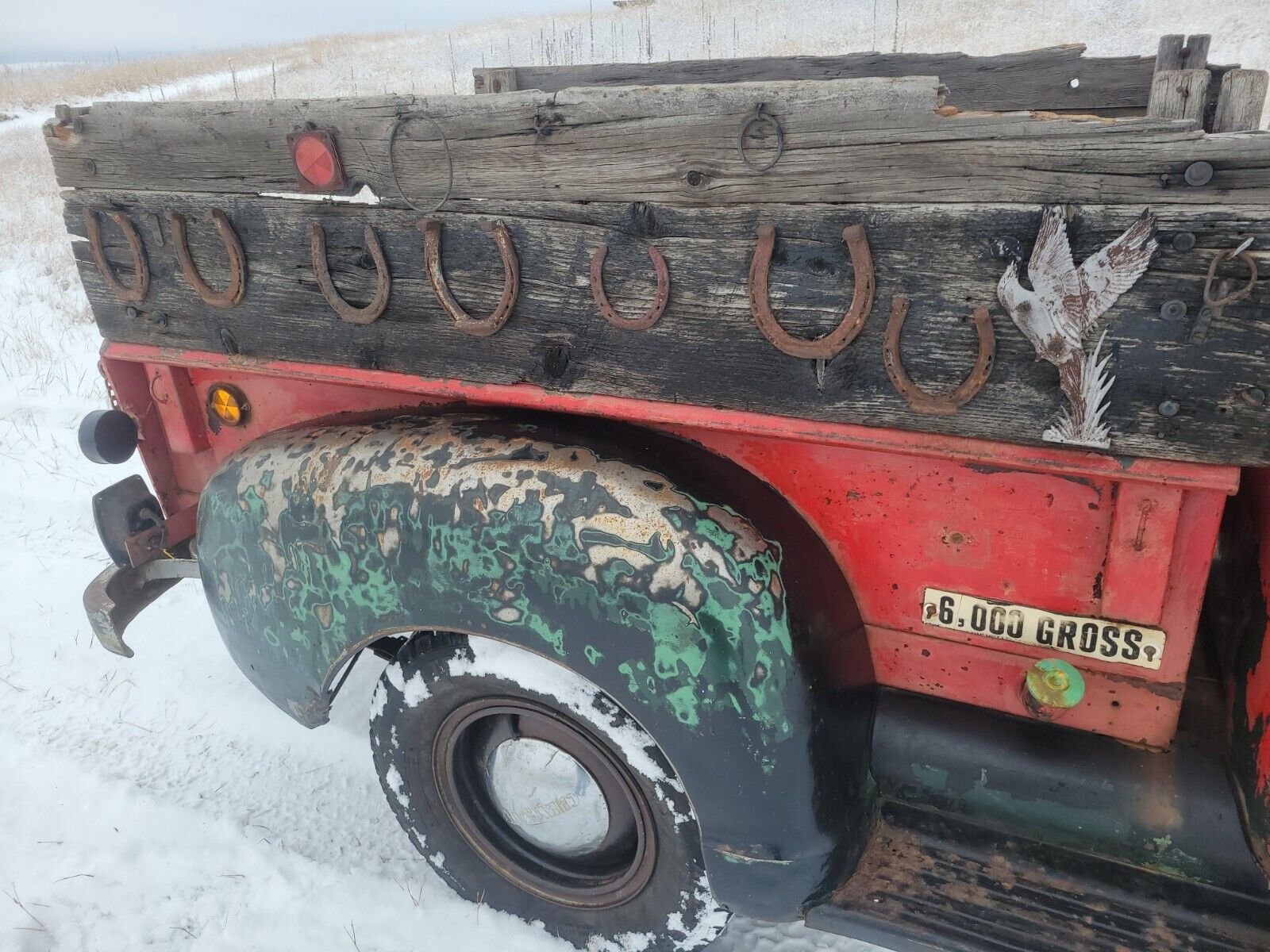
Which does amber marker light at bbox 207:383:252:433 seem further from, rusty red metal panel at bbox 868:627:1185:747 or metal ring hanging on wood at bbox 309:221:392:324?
rusty red metal panel at bbox 868:627:1185:747

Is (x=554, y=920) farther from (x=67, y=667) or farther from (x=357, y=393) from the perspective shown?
(x=67, y=667)

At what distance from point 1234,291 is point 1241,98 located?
1.02 metres

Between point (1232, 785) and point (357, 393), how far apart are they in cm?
203

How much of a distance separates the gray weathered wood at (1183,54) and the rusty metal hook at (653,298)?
5.81 feet

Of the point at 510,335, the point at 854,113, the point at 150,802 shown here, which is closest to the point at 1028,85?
the point at 854,113

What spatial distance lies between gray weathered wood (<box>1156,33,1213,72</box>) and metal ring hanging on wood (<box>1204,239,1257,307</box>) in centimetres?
153

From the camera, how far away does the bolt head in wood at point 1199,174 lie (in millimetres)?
1056

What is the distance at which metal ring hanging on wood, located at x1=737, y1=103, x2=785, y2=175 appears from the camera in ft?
4.14

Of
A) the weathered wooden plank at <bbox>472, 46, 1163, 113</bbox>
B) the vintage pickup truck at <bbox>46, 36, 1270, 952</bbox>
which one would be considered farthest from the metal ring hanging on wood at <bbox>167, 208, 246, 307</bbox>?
the weathered wooden plank at <bbox>472, 46, 1163, 113</bbox>

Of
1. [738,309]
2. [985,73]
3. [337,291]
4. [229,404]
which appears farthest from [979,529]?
[985,73]

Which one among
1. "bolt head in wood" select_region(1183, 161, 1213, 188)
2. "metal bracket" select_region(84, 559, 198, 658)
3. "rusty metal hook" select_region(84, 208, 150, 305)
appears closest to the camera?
"bolt head in wood" select_region(1183, 161, 1213, 188)

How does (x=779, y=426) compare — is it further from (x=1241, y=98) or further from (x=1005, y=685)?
(x=1241, y=98)

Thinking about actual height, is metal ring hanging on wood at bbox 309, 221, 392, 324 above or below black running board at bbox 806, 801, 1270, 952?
above

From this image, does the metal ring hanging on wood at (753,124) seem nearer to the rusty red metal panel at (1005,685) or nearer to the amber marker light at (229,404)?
the rusty red metal panel at (1005,685)
